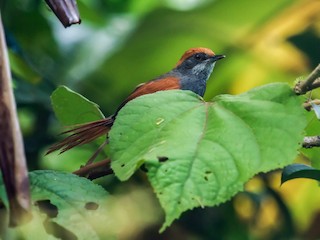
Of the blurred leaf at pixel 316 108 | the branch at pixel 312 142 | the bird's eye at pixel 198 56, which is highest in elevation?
the blurred leaf at pixel 316 108

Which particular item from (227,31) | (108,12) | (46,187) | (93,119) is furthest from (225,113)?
(108,12)

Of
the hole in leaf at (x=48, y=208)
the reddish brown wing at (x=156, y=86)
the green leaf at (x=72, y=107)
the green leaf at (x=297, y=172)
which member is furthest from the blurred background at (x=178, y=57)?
the hole in leaf at (x=48, y=208)

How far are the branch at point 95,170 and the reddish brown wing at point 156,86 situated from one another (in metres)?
1.47

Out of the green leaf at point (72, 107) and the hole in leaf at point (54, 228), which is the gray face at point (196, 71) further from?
the hole in leaf at point (54, 228)

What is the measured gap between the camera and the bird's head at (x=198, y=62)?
4.22m

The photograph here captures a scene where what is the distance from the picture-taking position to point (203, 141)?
1656mm

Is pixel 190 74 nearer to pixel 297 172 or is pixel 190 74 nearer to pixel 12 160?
pixel 297 172

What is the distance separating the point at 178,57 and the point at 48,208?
273 cm

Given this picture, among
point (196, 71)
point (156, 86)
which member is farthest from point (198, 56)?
point (156, 86)

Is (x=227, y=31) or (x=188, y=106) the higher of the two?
(x=188, y=106)

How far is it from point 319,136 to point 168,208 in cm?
65

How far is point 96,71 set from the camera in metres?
4.17

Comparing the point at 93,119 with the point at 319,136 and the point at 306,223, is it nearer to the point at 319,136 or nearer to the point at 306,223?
the point at 319,136

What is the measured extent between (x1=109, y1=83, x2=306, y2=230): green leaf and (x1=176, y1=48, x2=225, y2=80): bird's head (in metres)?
2.31
